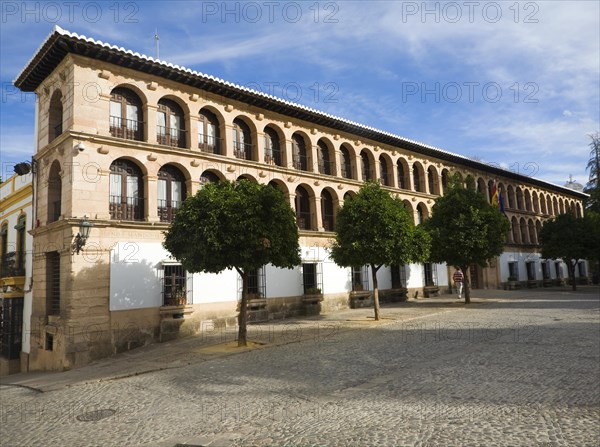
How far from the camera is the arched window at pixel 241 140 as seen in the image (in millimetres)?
20578

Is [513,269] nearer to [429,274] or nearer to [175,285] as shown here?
[429,274]

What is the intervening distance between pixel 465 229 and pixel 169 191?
1420 centimetres

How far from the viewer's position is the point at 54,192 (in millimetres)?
17156

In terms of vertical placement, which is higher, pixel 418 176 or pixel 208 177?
pixel 418 176

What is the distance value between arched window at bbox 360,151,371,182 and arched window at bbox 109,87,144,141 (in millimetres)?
13594

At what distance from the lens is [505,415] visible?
6.29m

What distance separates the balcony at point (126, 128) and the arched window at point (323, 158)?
10.1m

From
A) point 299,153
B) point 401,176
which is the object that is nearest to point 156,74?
point 299,153

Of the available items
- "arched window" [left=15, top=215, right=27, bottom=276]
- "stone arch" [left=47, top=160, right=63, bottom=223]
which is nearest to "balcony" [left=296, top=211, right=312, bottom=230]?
"stone arch" [left=47, top=160, right=63, bottom=223]

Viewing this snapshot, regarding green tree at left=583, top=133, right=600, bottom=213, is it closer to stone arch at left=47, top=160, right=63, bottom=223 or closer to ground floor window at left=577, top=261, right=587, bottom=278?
ground floor window at left=577, top=261, right=587, bottom=278

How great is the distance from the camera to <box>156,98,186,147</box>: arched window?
58.7 feet

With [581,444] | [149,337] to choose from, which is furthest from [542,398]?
[149,337]

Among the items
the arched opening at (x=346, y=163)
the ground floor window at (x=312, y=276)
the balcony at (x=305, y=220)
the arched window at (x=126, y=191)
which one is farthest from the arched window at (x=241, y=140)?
the arched opening at (x=346, y=163)

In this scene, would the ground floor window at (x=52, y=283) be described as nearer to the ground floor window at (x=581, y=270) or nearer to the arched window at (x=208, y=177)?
the arched window at (x=208, y=177)
